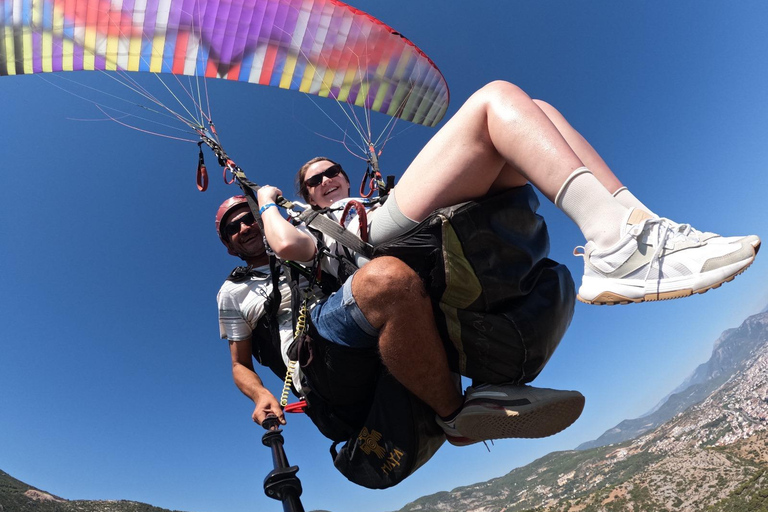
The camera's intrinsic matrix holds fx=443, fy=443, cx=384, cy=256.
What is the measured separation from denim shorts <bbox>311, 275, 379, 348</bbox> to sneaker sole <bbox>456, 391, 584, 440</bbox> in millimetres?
638

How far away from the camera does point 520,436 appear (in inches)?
93.7

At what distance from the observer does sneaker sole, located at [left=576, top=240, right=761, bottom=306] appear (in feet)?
4.99

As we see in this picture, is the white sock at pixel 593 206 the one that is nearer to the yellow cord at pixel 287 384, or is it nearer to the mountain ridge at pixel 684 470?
the yellow cord at pixel 287 384

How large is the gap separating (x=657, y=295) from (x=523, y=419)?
960 mm

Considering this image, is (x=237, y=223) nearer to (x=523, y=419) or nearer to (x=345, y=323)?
(x=345, y=323)

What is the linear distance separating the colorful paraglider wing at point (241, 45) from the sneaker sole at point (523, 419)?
14.5ft

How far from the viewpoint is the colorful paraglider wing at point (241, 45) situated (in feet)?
15.5

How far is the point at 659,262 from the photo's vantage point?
1648 mm

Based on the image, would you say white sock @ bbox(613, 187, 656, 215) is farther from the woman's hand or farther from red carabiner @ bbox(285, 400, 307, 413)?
red carabiner @ bbox(285, 400, 307, 413)

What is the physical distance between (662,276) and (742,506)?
11457cm

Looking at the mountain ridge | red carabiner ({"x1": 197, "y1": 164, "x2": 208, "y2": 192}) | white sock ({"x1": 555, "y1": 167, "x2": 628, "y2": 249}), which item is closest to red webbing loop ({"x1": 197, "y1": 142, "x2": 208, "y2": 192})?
red carabiner ({"x1": 197, "y1": 164, "x2": 208, "y2": 192})

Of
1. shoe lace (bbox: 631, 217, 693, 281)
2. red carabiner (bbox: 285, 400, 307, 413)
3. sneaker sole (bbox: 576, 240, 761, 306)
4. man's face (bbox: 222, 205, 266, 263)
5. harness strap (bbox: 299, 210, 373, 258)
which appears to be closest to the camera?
sneaker sole (bbox: 576, 240, 761, 306)

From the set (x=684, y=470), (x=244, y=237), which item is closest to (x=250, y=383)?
(x=244, y=237)

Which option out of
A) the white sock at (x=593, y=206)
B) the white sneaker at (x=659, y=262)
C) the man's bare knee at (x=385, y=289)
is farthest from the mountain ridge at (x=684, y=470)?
the man's bare knee at (x=385, y=289)
